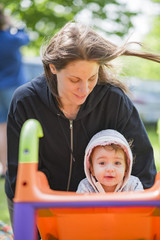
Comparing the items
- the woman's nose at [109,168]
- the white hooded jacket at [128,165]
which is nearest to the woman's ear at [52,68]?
the white hooded jacket at [128,165]

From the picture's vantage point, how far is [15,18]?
499 cm

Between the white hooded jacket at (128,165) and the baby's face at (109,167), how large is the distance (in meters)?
0.02

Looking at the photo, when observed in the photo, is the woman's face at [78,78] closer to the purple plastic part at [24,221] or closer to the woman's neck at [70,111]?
the woman's neck at [70,111]

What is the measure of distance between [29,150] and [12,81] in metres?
2.02

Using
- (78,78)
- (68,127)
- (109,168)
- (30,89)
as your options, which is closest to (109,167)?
(109,168)

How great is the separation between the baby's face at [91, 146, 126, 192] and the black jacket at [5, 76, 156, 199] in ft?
0.54

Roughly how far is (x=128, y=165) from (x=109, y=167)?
10 cm

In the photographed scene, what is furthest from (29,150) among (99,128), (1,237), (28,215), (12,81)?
(12,81)

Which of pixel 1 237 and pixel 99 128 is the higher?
pixel 99 128

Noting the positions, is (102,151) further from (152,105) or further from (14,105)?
(152,105)

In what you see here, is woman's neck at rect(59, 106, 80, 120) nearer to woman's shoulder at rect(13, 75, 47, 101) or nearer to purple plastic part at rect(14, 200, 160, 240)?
woman's shoulder at rect(13, 75, 47, 101)

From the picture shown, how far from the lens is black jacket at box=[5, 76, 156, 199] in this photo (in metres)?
1.75

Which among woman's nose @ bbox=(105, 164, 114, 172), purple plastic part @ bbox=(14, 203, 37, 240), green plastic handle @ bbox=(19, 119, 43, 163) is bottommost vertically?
purple plastic part @ bbox=(14, 203, 37, 240)

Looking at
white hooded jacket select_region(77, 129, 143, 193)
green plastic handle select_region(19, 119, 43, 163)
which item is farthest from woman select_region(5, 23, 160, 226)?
green plastic handle select_region(19, 119, 43, 163)
